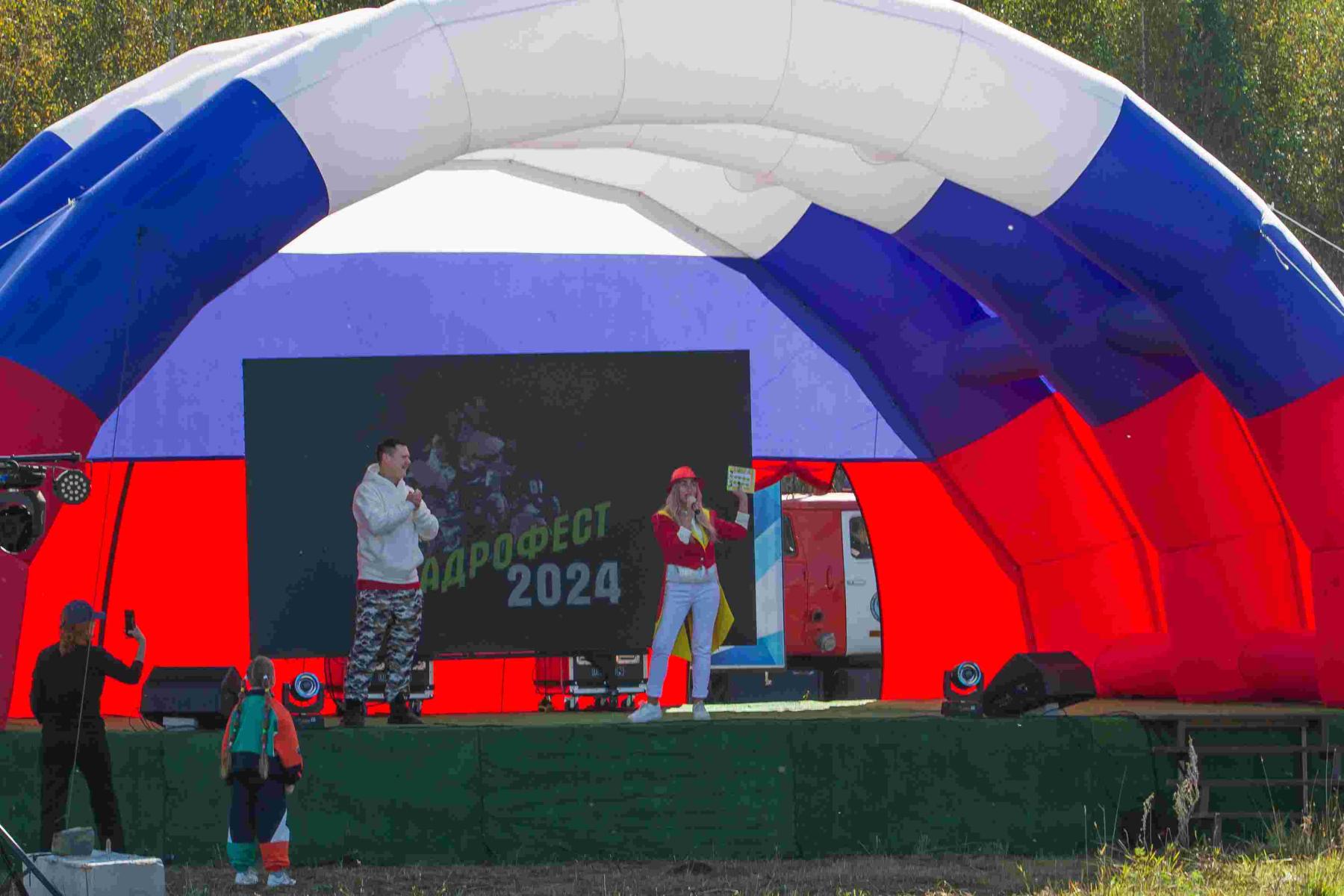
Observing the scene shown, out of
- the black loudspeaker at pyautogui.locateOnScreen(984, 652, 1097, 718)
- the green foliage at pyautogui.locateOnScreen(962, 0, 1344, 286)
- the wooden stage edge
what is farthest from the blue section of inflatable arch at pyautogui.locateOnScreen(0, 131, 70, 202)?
the green foliage at pyautogui.locateOnScreen(962, 0, 1344, 286)

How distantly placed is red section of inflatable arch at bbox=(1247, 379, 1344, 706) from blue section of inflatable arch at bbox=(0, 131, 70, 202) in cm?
698

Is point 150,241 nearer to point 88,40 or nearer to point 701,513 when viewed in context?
point 701,513

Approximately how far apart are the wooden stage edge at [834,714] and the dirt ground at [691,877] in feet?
2.28

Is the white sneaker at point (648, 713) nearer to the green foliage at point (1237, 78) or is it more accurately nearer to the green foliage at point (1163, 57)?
the green foliage at point (1163, 57)

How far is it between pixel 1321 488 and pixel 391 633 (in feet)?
16.0

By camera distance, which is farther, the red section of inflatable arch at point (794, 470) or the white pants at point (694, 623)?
the red section of inflatable arch at point (794, 470)

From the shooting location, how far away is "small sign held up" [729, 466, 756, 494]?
1104 cm

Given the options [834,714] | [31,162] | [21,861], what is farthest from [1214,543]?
[31,162]

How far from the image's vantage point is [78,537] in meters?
11.3

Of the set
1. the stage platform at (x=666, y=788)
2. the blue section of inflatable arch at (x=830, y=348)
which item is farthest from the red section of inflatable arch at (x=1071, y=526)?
the stage platform at (x=666, y=788)

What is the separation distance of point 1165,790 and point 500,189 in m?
6.25

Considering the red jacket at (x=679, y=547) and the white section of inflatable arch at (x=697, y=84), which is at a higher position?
the white section of inflatable arch at (x=697, y=84)

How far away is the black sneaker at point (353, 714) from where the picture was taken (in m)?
8.74

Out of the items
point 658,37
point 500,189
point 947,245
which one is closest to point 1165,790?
point 947,245
